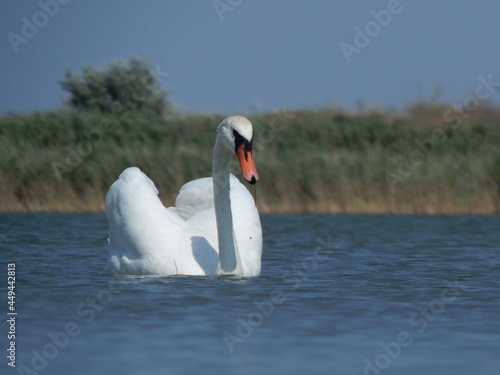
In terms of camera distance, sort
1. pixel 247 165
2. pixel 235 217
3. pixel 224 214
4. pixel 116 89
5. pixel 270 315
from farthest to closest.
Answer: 1. pixel 116 89
2. pixel 235 217
3. pixel 224 214
4. pixel 247 165
5. pixel 270 315

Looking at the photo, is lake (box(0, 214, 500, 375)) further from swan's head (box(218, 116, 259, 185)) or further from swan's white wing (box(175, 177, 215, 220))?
swan's head (box(218, 116, 259, 185))

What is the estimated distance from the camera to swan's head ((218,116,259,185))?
29.7 ft

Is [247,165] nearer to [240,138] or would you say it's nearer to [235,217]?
[240,138]

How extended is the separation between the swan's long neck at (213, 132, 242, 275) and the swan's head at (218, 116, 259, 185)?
15 centimetres

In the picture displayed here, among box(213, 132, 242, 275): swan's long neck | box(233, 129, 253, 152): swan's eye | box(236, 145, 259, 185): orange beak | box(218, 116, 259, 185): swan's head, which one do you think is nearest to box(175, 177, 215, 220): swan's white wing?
box(213, 132, 242, 275): swan's long neck

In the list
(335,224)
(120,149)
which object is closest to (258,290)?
(335,224)

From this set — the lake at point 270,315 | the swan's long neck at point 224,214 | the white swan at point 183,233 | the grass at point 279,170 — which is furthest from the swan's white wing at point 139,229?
the grass at point 279,170

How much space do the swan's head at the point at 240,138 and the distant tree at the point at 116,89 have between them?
26.9 m

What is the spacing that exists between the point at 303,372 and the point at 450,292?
3.85 meters

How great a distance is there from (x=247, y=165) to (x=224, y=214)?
1.02 metres

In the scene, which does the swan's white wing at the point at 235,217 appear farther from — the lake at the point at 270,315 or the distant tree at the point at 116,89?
the distant tree at the point at 116,89

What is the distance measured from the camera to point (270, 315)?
8328 millimetres

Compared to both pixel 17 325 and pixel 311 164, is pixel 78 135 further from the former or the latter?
pixel 17 325

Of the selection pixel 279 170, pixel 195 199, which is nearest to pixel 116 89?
pixel 279 170
